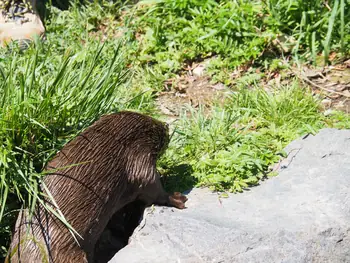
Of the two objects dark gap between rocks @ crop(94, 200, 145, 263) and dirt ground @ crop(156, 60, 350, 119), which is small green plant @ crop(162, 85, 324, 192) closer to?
dirt ground @ crop(156, 60, 350, 119)

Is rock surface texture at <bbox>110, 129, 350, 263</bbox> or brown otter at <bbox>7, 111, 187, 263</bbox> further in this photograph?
rock surface texture at <bbox>110, 129, 350, 263</bbox>

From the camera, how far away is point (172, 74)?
573 centimetres

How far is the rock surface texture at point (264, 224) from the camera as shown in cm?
354

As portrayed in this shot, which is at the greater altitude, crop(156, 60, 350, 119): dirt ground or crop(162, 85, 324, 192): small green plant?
crop(162, 85, 324, 192): small green plant

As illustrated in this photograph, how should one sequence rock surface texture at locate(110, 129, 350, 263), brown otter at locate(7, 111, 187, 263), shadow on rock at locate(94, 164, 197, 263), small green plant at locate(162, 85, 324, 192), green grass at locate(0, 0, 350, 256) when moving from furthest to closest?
small green plant at locate(162, 85, 324, 192) < shadow on rock at locate(94, 164, 197, 263) < green grass at locate(0, 0, 350, 256) < rock surface texture at locate(110, 129, 350, 263) < brown otter at locate(7, 111, 187, 263)

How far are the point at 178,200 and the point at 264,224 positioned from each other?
0.57 meters

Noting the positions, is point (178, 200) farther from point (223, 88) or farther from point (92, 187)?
point (223, 88)

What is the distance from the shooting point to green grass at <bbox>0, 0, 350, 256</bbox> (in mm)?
3732

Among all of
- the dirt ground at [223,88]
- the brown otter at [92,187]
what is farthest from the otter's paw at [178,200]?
the dirt ground at [223,88]

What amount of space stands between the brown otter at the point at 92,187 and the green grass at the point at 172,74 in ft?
0.48

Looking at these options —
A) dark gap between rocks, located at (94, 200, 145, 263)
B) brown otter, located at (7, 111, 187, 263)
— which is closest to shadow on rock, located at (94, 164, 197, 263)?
dark gap between rocks, located at (94, 200, 145, 263)

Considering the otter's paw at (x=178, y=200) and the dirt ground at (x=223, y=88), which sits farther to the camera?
the dirt ground at (x=223, y=88)

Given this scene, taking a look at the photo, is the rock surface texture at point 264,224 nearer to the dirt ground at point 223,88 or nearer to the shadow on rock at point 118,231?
the shadow on rock at point 118,231

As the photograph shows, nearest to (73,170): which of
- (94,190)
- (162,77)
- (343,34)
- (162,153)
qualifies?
(94,190)
